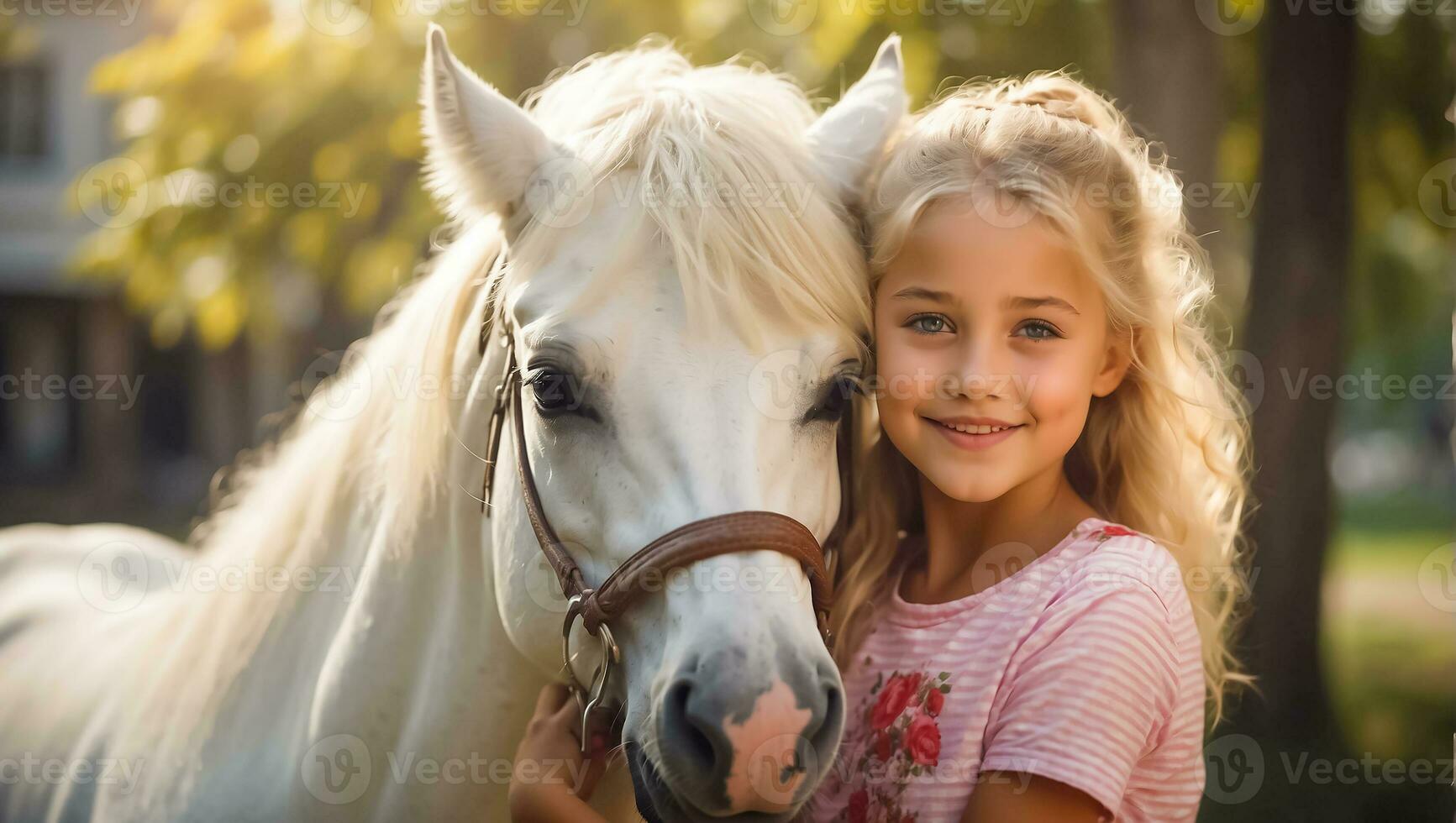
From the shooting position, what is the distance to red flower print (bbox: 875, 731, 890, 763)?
5.72 feet

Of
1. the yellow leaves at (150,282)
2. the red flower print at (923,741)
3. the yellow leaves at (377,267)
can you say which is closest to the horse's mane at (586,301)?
the red flower print at (923,741)

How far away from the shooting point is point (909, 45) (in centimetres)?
477

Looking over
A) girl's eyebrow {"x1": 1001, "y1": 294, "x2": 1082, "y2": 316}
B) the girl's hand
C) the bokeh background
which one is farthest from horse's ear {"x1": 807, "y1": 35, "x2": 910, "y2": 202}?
the bokeh background

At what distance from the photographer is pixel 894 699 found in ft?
5.86

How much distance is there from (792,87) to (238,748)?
1784 mm

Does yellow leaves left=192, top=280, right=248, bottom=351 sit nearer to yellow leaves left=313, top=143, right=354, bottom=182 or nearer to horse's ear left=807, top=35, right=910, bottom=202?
yellow leaves left=313, top=143, right=354, bottom=182

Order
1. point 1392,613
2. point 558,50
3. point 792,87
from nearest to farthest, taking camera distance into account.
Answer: point 792,87
point 558,50
point 1392,613

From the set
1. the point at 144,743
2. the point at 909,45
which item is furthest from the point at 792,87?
the point at 909,45

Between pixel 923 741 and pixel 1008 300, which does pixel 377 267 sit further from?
pixel 923 741

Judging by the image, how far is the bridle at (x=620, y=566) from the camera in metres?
1.42

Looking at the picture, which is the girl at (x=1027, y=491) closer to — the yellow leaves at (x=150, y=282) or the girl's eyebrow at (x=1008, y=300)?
the girl's eyebrow at (x=1008, y=300)

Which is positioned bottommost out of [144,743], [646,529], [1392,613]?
[1392,613]

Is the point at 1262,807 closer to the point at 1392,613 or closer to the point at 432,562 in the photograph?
the point at 432,562

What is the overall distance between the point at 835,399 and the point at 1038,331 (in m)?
0.41
